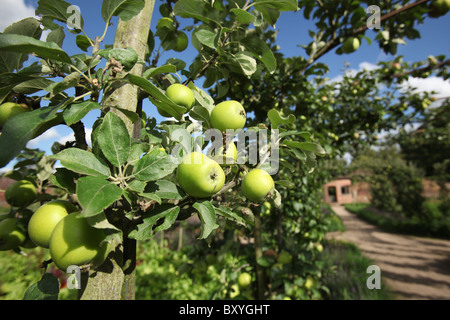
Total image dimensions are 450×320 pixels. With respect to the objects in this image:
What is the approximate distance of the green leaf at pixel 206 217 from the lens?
561mm

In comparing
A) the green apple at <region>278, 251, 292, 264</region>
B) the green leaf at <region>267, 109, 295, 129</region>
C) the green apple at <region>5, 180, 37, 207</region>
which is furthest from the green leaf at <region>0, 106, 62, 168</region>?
the green apple at <region>278, 251, 292, 264</region>

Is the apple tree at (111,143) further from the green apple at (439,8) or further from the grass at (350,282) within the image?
the grass at (350,282)

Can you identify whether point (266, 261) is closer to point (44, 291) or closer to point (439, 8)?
point (44, 291)

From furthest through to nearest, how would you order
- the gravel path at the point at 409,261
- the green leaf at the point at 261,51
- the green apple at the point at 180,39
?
the gravel path at the point at 409,261
the green apple at the point at 180,39
the green leaf at the point at 261,51

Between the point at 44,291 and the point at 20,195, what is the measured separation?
641mm

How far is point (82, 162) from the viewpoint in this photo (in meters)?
0.54

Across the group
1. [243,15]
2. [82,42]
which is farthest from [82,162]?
[243,15]

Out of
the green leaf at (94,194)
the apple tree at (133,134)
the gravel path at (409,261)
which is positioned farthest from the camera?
the gravel path at (409,261)

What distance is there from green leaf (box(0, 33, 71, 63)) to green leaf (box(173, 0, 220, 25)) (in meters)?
0.48

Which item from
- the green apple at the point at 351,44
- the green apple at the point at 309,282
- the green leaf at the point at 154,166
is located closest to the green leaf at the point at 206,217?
the green leaf at the point at 154,166

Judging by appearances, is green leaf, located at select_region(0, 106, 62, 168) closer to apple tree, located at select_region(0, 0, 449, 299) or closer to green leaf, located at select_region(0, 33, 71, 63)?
apple tree, located at select_region(0, 0, 449, 299)

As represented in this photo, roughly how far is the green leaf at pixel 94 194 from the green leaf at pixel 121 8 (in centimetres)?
52

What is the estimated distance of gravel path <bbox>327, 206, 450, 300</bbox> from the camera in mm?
5015

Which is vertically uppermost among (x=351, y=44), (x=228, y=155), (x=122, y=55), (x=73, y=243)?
(x=351, y=44)
